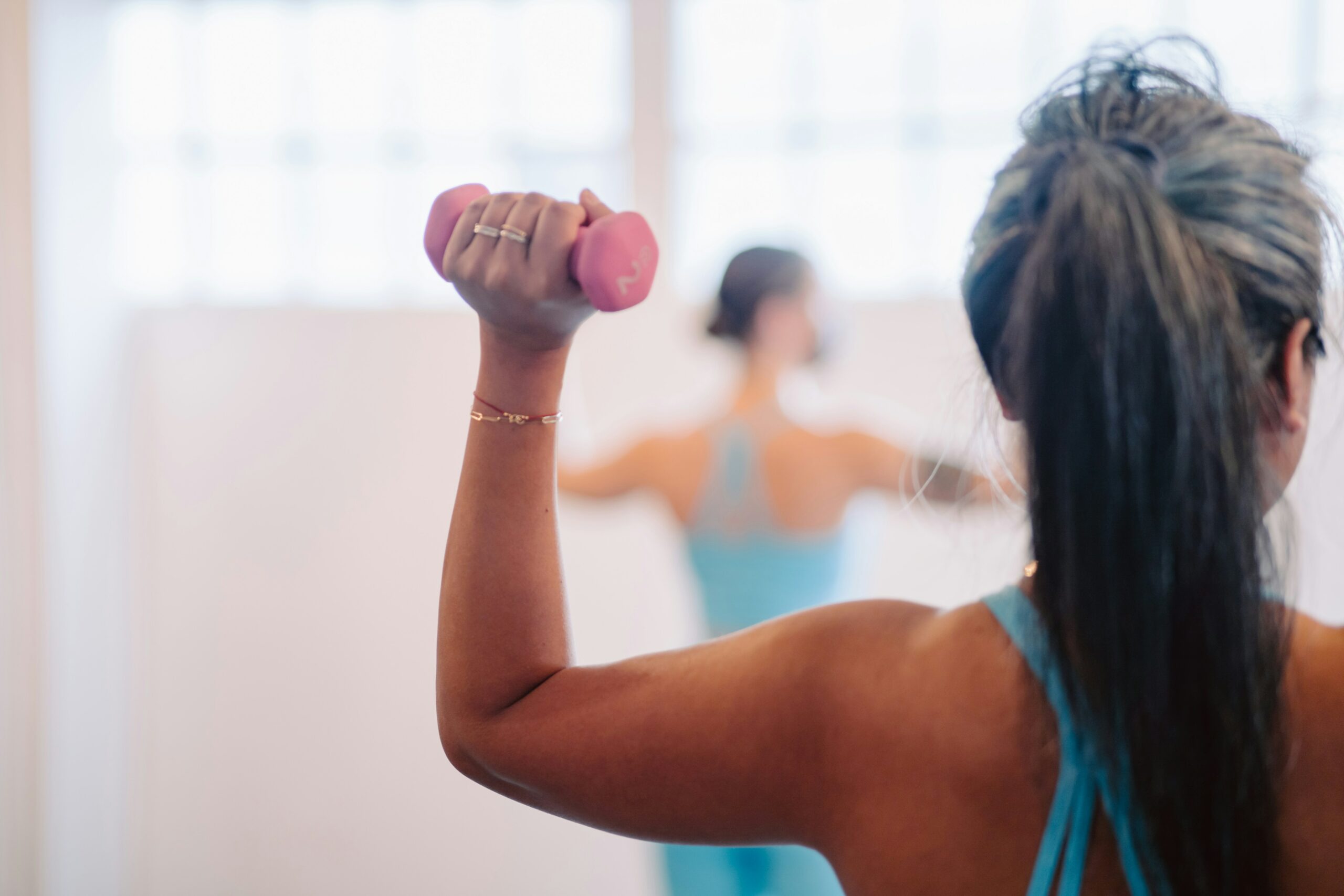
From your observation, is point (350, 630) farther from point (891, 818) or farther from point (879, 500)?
point (891, 818)

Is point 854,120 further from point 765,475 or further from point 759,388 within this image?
point 765,475

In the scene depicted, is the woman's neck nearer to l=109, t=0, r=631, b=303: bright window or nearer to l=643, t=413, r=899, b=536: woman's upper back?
l=643, t=413, r=899, b=536: woman's upper back

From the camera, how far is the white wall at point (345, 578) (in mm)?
2570

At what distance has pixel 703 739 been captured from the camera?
0.48m

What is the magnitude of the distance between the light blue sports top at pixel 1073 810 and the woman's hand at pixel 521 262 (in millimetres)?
279

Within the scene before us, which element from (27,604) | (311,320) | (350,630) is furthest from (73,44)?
(350,630)

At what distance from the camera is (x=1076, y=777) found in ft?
1.50

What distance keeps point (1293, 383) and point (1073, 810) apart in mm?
234

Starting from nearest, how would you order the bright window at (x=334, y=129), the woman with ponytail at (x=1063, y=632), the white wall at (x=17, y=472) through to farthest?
the woman with ponytail at (x=1063, y=632) → the white wall at (x=17, y=472) → the bright window at (x=334, y=129)

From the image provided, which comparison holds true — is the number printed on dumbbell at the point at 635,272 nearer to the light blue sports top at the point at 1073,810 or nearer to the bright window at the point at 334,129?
the light blue sports top at the point at 1073,810

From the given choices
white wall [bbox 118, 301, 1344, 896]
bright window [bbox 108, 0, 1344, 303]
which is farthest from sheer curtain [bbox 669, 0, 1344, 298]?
white wall [bbox 118, 301, 1344, 896]

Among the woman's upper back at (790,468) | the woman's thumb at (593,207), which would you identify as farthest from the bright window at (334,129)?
the woman's thumb at (593,207)

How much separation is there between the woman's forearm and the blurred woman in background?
1.34 m

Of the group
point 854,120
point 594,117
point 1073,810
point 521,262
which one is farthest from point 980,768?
point 594,117
